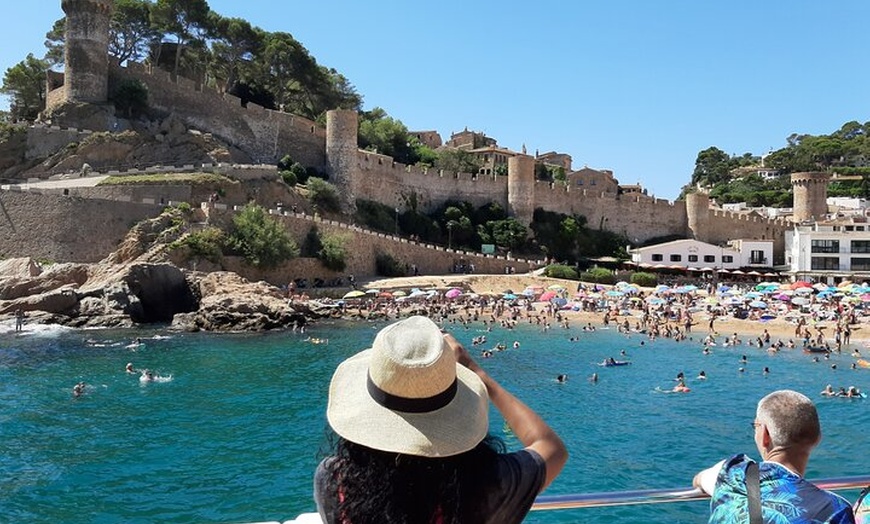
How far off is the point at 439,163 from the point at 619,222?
15114 mm

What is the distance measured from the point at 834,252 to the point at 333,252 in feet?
106

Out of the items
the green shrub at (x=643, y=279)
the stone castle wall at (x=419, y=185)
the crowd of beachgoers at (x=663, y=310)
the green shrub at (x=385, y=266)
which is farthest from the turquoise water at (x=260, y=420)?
the stone castle wall at (x=419, y=185)

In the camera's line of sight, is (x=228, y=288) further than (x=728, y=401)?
Yes

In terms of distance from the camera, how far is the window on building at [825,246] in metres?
43.9

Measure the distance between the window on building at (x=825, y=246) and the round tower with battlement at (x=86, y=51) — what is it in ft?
147

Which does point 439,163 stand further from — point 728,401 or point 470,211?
point 728,401

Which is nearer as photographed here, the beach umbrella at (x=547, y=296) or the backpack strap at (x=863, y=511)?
the backpack strap at (x=863, y=511)

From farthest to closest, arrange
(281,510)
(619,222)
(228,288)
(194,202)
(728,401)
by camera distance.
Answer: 1. (619,222)
2. (194,202)
3. (228,288)
4. (728,401)
5. (281,510)

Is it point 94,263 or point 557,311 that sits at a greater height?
point 94,263

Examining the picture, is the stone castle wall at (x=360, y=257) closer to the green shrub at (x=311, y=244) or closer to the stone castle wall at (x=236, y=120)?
the green shrub at (x=311, y=244)

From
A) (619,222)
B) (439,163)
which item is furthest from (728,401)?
(439,163)

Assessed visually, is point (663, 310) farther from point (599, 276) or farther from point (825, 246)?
point (825, 246)

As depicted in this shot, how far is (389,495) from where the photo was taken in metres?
1.71

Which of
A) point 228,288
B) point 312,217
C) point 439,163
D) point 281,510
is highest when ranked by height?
point 439,163
